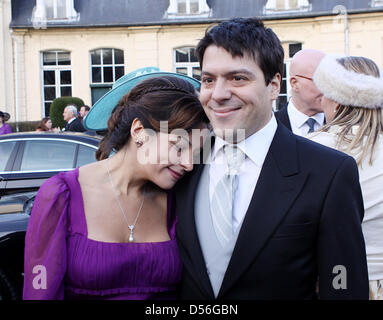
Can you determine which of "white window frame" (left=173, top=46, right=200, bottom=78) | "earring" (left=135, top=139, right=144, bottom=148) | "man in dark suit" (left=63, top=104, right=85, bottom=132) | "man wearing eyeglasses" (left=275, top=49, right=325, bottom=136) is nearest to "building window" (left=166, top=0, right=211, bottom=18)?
"white window frame" (left=173, top=46, right=200, bottom=78)

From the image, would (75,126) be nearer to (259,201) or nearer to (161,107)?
(161,107)

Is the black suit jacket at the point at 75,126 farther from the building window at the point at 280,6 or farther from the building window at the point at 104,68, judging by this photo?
the building window at the point at 280,6

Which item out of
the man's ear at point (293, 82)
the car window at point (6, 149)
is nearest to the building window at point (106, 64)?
the car window at point (6, 149)

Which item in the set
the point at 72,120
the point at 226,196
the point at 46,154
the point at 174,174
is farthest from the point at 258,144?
the point at 72,120

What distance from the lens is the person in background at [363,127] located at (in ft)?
7.63

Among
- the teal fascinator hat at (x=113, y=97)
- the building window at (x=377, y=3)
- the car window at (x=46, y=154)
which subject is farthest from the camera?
the building window at (x=377, y=3)

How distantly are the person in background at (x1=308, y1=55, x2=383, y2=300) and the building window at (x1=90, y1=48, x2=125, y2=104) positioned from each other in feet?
52.7

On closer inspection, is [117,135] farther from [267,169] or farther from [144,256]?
[267,169]

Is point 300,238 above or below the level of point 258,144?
below

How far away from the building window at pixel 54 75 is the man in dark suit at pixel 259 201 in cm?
1718

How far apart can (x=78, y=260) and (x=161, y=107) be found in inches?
31.7

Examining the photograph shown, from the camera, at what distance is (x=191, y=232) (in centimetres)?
191

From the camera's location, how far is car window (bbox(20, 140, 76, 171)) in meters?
6.18
